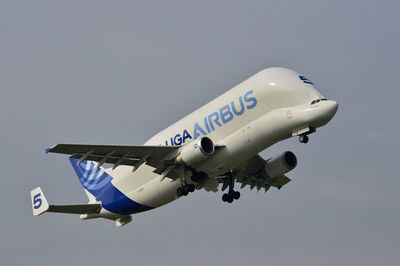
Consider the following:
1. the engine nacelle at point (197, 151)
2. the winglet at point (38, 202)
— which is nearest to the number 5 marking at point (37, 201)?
the winglet at point (38, 202)

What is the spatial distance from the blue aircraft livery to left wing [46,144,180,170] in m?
1.30

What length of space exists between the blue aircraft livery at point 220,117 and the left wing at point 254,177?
5640 millimetres

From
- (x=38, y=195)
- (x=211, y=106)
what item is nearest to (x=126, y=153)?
(x=211, y=106)

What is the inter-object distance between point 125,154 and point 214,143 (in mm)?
5380

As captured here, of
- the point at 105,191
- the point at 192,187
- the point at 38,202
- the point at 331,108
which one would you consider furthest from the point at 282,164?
the point at 38,202

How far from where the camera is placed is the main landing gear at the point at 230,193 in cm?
5025

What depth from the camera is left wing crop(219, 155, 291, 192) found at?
51.1 metres

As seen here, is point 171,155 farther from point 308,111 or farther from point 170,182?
point 308,111

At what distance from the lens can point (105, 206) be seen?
51.2 metres

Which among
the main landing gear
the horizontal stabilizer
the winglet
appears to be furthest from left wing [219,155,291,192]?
the winglet

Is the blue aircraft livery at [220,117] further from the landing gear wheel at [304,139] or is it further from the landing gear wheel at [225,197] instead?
the landing gear wheel at [225,197]

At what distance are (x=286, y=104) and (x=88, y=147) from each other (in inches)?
462

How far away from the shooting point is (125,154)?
149ft

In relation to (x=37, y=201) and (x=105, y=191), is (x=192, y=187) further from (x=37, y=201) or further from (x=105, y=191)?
(x=37, y=201)
